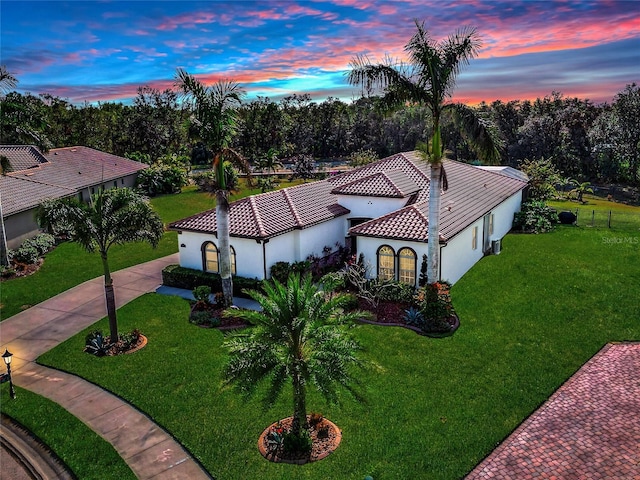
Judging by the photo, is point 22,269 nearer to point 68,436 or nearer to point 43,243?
point 43,243

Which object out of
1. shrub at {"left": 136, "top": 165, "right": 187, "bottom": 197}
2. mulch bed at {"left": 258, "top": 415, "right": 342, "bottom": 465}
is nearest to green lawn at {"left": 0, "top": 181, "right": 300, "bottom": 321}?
mulch bed at {"left": 258, "top": 415, "right": 342, "bottom": 465}

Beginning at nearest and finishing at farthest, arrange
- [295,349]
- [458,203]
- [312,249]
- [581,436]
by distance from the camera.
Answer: [295,349] → [581,436] → [312,249] → [458,203]

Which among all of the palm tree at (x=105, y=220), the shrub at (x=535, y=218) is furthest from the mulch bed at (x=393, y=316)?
the shrub at (x=535, y=218)

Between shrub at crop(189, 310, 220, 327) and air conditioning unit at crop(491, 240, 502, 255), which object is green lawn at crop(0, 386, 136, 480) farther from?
air conditioning unit at crop(491, 240, 502, 255)

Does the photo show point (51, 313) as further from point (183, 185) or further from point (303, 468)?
point (183, 185)

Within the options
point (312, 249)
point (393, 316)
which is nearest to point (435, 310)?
point (393, 316)


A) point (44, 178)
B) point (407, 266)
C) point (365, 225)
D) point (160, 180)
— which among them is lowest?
point (407, 266)

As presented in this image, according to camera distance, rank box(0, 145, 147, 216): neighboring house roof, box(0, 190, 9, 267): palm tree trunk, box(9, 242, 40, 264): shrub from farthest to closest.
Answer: box(0, 145, 147, 216): neighboring house roof, box(9, 242, 40, 264): shrub, box(0, 190, 9, 267): palm tree trunk
